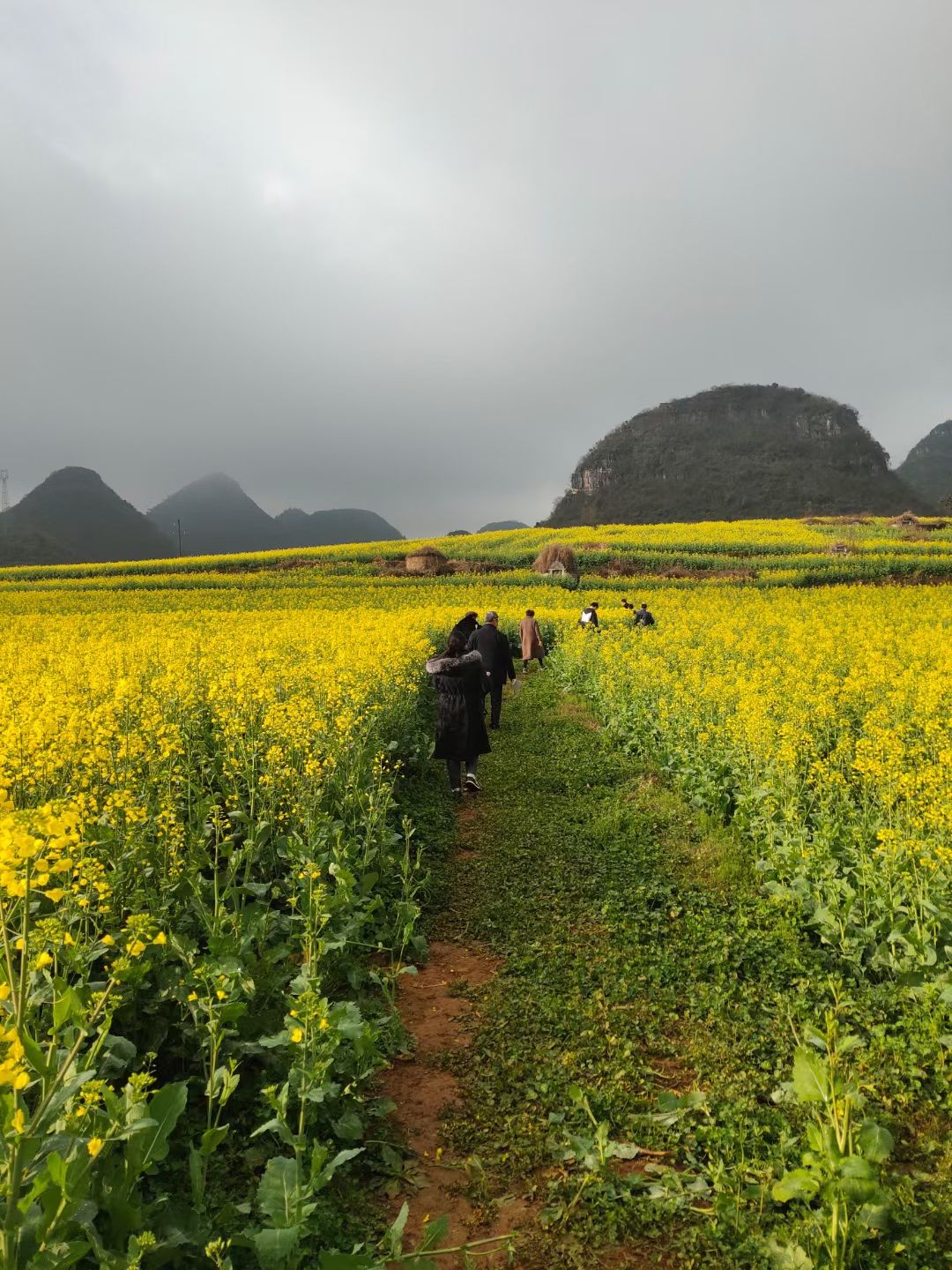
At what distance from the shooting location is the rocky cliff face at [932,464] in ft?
509

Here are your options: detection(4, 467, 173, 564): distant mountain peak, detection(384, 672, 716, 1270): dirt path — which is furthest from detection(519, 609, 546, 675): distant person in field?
detection(4, 467, 173, 564): distant mountain peak

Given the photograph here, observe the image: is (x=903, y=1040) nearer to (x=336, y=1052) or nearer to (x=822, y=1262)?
(x=822, y=1262)

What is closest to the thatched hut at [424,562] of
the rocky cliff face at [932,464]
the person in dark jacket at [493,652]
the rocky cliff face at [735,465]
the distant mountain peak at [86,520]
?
the person in dark jacket at [493,652]

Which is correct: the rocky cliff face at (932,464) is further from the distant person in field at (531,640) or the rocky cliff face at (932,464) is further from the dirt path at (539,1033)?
the dirt path at (539,1033)

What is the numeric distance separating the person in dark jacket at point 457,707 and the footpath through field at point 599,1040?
1.61m

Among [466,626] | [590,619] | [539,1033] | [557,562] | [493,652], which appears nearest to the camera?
[539,1033]

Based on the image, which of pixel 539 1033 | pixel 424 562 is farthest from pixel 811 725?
pixel 424 562

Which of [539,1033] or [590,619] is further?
[590,619]

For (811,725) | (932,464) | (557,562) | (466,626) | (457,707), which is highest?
(932,464)

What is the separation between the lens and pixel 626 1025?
4.34 meters

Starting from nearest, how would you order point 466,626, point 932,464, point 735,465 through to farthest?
point 466,626 < point 735,465 < point 932,464

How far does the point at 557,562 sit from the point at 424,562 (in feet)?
29.0

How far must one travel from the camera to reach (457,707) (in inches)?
351

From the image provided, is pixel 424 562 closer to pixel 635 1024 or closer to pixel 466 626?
pixel 466 626
